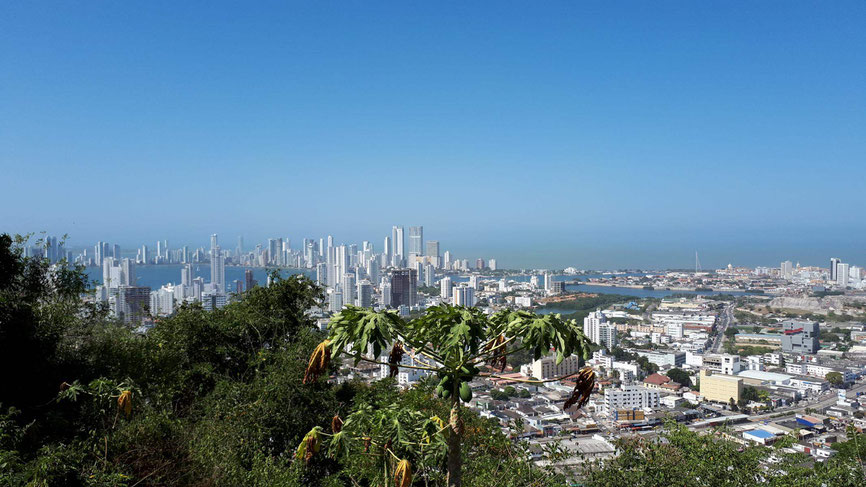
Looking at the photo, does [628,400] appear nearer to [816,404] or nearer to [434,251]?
[816,404]

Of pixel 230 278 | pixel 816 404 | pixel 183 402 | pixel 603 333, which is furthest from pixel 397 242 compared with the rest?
Answer: pixel 183 402

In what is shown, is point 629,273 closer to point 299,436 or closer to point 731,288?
point 731,288

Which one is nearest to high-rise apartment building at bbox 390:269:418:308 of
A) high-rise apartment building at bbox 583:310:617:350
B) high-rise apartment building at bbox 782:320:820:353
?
high-rise apartment building at bbox 583:310:617:350

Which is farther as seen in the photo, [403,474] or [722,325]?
[722,325]

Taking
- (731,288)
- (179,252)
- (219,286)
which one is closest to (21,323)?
(219,286)

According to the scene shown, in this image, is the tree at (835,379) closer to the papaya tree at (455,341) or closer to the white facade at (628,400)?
the white facade at (628,400)
